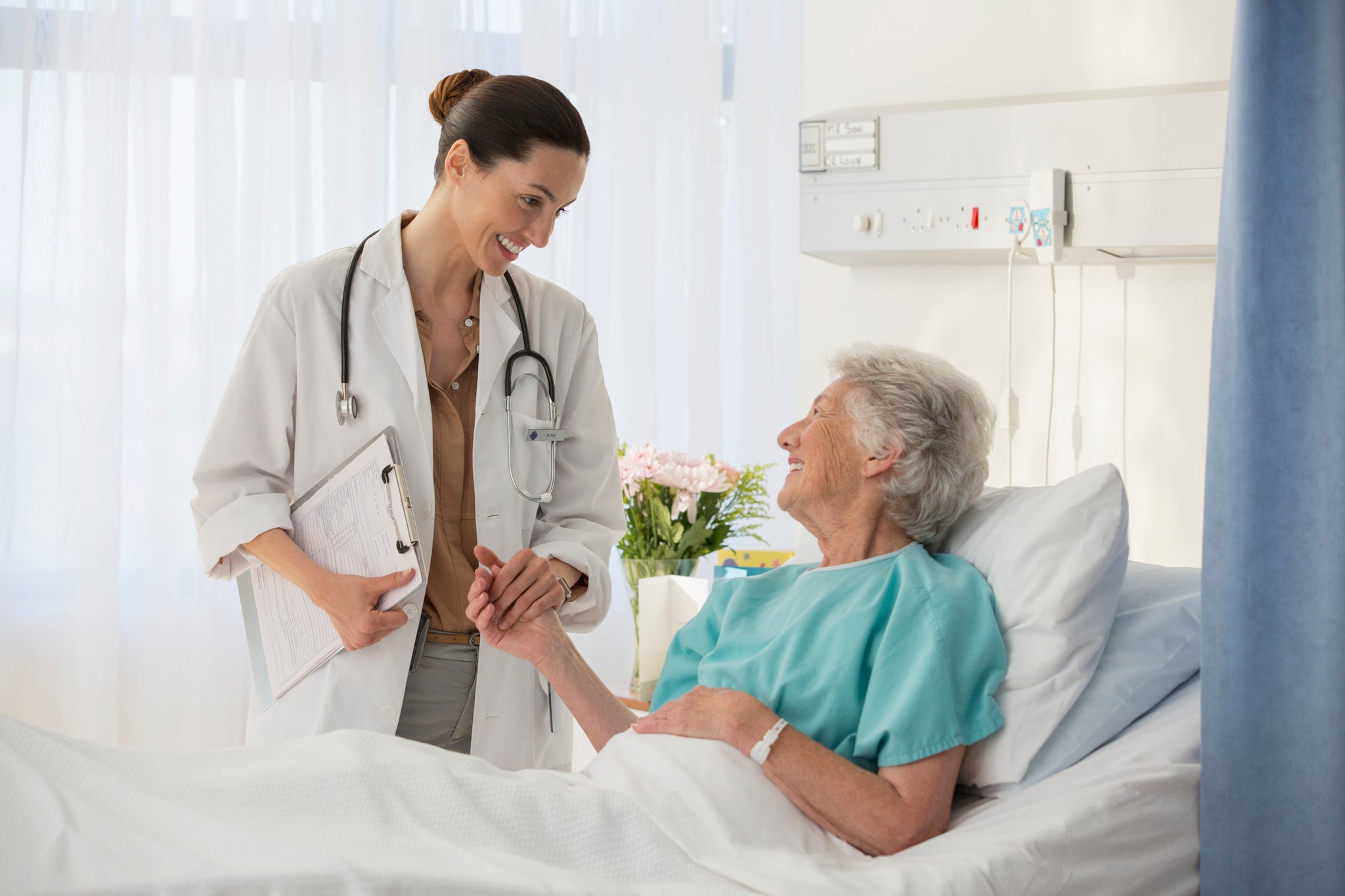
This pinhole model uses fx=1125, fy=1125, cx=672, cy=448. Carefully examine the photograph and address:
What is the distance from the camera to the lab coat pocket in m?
1.66

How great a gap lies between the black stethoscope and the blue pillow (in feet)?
2.57

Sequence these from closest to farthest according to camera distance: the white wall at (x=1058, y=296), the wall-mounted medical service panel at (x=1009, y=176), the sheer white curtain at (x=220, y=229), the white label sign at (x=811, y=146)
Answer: the wall-mounted medical service panel at (x=1009, y=176)
the white wall at (x=1058, y=296)
the white label sign at (x=811, y=146)
the sheer white curtain at (x=220, y=229)

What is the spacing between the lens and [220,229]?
2.96 meters

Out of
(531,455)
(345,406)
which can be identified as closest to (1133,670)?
(531,455)

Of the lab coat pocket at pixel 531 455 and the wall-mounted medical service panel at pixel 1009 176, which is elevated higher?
the wall-mounted medical service panel at pixel 1009 176

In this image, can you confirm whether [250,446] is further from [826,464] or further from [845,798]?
[845,798]

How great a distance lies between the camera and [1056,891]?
Result: 3.76 feet

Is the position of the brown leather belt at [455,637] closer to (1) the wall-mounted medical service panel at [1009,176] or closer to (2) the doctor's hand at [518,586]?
(2) the doctor's hand at [518,586]

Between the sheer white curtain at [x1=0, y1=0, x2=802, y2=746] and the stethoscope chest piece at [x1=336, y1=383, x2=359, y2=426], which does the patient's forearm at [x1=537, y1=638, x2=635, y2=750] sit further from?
the sheer white curtain at [x1=0, y1=0, x2=802, y2=746]

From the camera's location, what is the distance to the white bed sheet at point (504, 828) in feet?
3.44

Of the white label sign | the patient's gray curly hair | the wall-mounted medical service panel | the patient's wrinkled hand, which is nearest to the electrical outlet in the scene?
the wall-mounted medical service panel

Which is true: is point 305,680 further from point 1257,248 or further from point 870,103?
point 870,103

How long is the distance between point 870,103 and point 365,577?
1.58m

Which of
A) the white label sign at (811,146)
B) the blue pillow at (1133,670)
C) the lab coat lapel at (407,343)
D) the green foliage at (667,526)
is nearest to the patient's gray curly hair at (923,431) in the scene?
the blue pillow at (1133,670)
